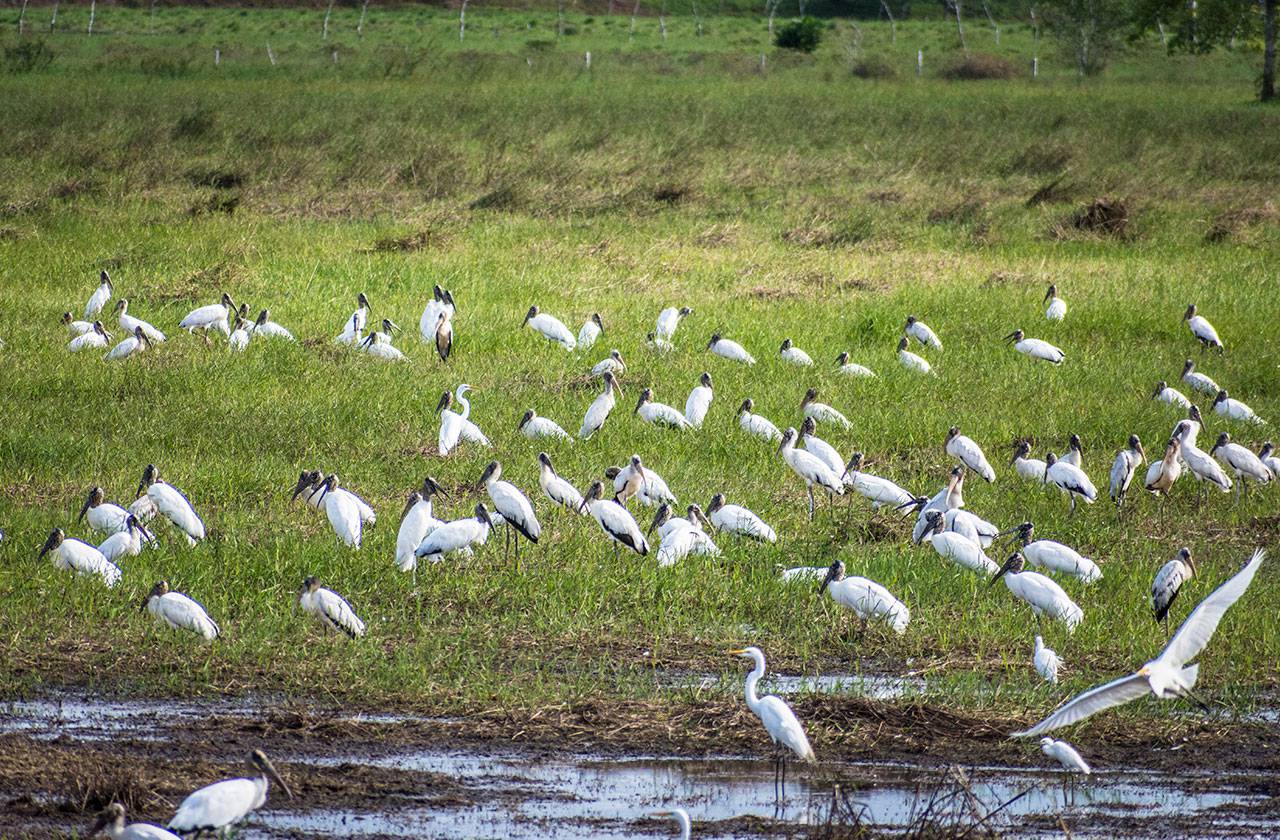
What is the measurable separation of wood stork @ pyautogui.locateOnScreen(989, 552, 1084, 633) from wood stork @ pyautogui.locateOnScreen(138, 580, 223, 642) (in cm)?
402

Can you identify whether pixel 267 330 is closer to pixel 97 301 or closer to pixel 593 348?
pixel 97 301

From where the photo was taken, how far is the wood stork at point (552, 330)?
14.2 m

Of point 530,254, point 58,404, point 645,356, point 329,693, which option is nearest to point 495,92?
point 530,254

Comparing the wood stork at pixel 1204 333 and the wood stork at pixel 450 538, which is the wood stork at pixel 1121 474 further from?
the wood stork at pixel 1204 333

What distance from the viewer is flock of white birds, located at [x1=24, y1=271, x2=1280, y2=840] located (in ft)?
18.7

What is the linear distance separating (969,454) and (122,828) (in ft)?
23.3

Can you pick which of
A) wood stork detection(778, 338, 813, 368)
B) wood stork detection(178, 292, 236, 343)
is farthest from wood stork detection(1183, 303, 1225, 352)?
wood stork detection(178, 292, 236, 343)

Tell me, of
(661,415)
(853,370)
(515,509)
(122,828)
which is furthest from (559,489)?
(122,828)

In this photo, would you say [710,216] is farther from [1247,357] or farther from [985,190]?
[1247,357]

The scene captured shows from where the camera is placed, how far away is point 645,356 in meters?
14.1

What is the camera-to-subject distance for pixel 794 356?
13789mm

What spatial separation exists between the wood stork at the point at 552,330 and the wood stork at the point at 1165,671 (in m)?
8.92

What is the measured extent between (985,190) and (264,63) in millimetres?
23111

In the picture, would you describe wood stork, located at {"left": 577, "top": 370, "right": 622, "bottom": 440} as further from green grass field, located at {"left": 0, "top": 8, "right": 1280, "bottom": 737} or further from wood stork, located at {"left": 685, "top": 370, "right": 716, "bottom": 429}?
wood stork, located at {"left": 685, "top": 370, "right": 716, "bottom": 429}
